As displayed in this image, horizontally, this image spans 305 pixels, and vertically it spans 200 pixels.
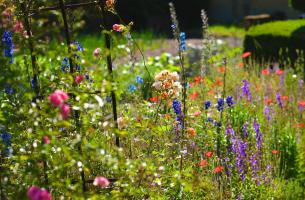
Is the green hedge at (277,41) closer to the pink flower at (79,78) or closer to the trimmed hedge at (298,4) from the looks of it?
the trimmed hedge at (298,4)

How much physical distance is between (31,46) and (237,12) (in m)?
17.2

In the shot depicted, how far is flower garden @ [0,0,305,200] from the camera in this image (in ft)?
8.22

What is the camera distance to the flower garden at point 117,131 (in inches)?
98.7

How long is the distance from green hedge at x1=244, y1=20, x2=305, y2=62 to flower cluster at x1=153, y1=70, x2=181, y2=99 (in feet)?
15.3

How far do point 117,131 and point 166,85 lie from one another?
1.60 metres

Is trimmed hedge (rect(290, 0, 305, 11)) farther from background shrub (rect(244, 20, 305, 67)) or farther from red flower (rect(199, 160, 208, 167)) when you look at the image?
red flower (rect(199, 160, 208, 167))

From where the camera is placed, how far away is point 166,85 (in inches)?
158

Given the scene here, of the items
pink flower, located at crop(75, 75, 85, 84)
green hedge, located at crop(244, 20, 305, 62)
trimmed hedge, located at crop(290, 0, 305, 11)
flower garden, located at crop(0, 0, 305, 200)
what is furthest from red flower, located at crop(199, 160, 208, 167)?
trimmed hedge, located at crop(290, 0, 305, 11)

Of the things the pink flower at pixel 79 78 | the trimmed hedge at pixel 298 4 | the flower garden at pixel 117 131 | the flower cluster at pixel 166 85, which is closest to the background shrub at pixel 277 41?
the trimmed hedge at pixel 298 4

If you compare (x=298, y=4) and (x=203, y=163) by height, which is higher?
(x=298, y=4)

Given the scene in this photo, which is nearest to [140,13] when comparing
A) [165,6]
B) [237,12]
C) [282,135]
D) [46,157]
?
[165,6]

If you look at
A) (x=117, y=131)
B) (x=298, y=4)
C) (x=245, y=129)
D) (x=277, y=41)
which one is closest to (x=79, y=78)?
(x=117, y=131)

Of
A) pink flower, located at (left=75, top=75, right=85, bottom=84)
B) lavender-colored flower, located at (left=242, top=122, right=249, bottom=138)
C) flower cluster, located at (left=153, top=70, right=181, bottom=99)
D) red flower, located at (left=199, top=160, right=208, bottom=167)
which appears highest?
pink flower, located at (left=75, top=75, right=85, bottom=84)

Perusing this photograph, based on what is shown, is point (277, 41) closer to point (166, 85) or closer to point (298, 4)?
point (298, 4)
